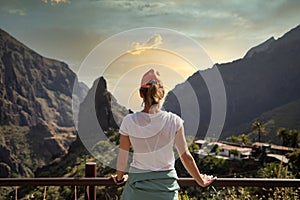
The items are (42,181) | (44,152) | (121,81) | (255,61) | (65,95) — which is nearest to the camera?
(42,181)

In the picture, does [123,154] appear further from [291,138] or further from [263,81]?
[263,81]

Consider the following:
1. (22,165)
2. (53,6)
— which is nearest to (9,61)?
(22,165)

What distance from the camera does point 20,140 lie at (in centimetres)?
8938

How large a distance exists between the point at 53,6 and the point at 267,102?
56.8 m

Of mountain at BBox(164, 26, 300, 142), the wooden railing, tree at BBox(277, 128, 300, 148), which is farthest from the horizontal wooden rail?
mountain at BBox(164, 26, 300, 142)

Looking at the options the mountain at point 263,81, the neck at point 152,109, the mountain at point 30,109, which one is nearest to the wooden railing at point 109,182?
the neck at point 152,109

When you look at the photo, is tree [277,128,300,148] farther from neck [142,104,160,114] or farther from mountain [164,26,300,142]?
neck [142,104,160,114]

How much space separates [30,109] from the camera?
11869cm

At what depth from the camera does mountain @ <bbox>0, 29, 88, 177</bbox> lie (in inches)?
3334

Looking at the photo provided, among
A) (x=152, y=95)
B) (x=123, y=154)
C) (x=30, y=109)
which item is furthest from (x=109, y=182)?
(x=30, y=109)

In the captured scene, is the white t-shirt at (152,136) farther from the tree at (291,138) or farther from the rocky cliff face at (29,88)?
the rocky cliff face at (29,88)

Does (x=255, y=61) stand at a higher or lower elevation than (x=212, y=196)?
higher

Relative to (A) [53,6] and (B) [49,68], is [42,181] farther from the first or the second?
(B) [49,68]

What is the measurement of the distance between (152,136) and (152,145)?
0.15 ft
